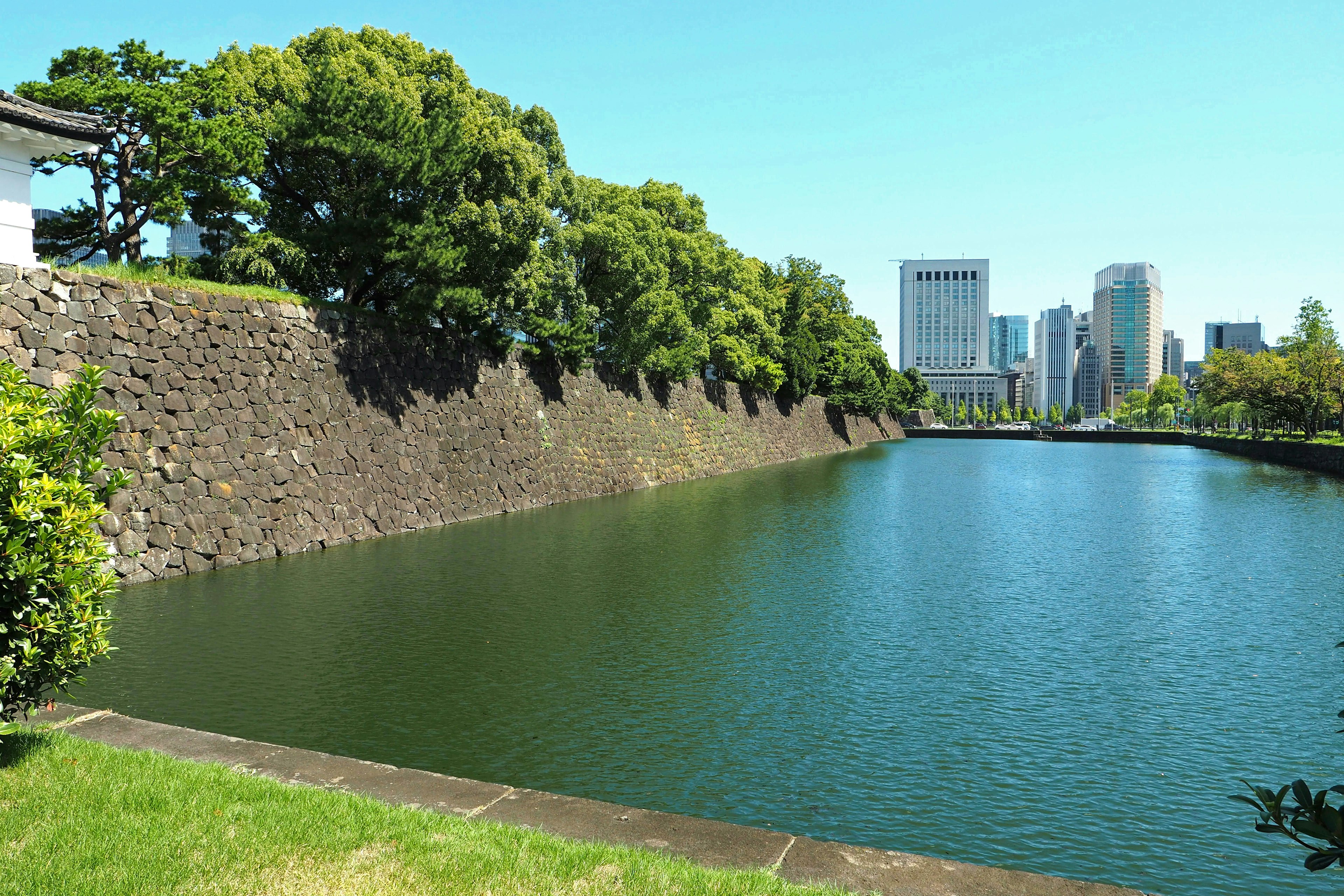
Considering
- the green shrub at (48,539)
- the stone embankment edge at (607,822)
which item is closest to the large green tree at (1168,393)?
the stone embankment edge at (607,822)

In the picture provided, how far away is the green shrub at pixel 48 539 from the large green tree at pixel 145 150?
1869 cm

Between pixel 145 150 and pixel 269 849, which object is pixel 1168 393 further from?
pixel 269 849

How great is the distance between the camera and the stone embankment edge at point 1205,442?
50.7m

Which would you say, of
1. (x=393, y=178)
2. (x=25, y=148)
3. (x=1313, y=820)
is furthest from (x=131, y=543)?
(x=1313, y=820)

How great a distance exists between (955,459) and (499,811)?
58.4m

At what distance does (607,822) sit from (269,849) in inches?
75.7

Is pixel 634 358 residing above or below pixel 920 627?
above

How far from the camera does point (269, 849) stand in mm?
4957

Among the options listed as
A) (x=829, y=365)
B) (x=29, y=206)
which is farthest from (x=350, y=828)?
(x=829, y=365)

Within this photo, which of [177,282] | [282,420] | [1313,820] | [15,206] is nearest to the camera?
[1313,820]

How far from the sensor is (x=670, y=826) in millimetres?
5535

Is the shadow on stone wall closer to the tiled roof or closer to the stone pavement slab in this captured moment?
the tiled roof

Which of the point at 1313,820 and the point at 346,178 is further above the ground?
the point at 346,178

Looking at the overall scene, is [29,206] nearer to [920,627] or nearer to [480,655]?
[480,655]
